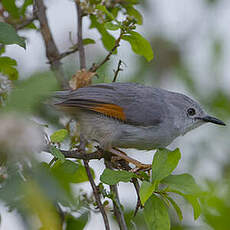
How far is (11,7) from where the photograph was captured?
3.44 m

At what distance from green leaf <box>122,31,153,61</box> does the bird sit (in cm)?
65

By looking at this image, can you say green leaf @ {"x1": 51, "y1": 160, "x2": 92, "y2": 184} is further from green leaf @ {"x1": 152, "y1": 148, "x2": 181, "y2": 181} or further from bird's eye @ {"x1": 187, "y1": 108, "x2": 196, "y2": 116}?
bird's eye @ {"x1": 187, "y1": 108, "x2": 196, "y2": 116}

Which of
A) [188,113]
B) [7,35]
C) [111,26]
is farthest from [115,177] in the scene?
[188,113]

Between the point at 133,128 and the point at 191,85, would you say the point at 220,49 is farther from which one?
the point at 133,128

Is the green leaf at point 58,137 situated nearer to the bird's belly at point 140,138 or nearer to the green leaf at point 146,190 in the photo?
the green leaf at point 146,190

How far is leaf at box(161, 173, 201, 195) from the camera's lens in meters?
2.30

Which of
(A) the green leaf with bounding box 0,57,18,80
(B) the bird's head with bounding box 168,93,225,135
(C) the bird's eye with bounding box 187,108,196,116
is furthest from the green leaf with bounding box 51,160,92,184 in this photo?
(C) the bird's eye with bounding box 187,108,196,116

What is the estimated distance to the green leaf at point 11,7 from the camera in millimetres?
→ 3325

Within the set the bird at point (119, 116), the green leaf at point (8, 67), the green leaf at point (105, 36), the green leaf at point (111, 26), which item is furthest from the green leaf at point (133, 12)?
the green leaf at point (8, 67)

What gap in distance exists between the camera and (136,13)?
3764 millimetres

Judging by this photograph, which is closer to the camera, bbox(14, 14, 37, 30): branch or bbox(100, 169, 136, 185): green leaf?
bbox(100, 169, 136, 185): green leaf

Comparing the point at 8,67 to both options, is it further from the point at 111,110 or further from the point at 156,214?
the point at 156,214

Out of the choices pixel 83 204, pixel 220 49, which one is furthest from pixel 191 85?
pixel 83 204

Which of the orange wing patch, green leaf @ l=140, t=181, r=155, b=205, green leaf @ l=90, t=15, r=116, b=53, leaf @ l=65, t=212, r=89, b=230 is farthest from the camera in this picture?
the orange wing patch
